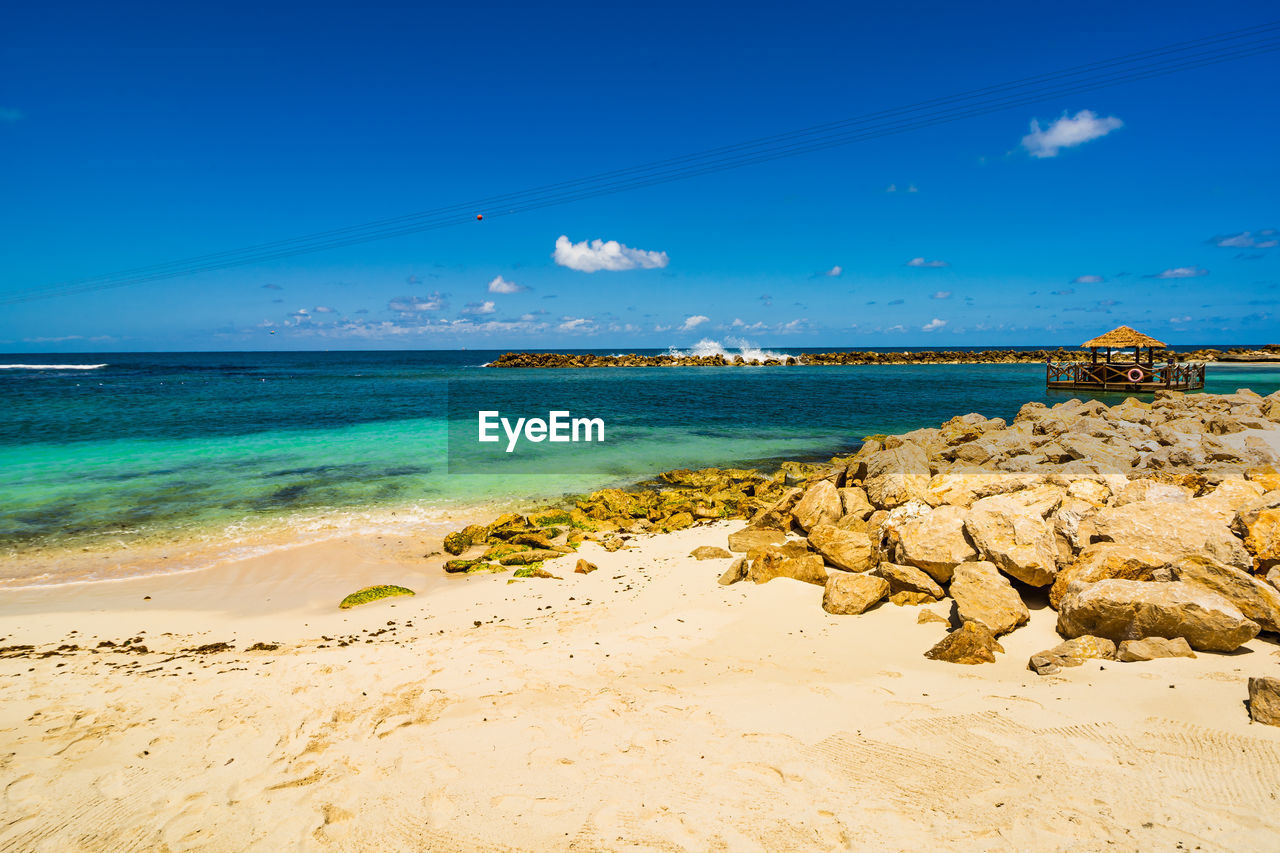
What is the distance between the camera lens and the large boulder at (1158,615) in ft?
14.9

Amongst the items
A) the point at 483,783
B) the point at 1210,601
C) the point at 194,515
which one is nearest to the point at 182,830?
the point at 483,783

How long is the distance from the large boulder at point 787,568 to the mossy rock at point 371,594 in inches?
181

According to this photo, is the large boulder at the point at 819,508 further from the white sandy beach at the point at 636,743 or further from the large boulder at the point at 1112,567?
the large boulder at the point at 1112,567

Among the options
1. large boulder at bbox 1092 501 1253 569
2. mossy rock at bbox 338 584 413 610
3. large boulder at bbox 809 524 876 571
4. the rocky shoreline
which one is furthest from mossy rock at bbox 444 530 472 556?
large boulder at bbox 1092 501 1253 569

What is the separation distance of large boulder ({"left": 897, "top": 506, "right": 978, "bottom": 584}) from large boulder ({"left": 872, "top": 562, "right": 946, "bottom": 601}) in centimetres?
13

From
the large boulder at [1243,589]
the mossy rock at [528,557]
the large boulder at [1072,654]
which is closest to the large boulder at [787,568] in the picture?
the large boulder at [1072,654]

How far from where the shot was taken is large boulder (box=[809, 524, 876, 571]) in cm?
739

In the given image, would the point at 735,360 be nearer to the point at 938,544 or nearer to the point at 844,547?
the point at 844,547

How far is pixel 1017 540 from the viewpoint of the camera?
20.0 ft

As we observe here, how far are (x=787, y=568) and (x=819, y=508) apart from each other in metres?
2.14

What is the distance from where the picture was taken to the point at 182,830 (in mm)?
Answer: 3637

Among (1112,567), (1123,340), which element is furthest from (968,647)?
(1123,340)

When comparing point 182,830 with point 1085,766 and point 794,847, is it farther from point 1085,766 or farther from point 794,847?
point 1085,766

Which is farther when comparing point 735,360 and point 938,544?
point 735,360
